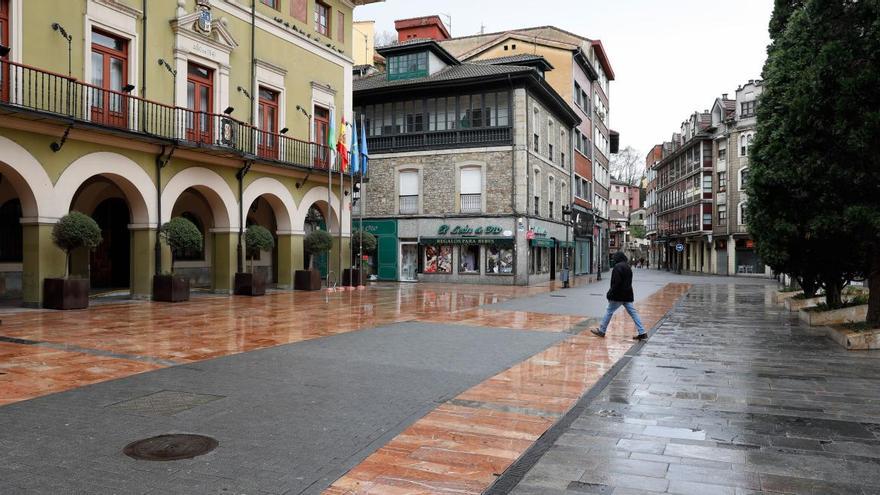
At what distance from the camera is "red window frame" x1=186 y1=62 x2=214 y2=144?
1845cm

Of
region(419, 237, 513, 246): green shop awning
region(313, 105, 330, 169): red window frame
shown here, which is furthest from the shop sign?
region(313, 105, 330, 169): red window frame

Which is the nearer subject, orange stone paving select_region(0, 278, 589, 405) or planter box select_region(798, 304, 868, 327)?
orange stone paving select_region(0, 278, 589, 405)

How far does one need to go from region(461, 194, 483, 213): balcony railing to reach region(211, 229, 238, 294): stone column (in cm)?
1372

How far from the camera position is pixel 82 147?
15391mm

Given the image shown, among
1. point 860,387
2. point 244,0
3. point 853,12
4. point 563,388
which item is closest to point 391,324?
point 563,388

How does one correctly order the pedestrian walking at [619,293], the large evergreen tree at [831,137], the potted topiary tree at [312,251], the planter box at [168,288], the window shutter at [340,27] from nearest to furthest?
the large evergreen tree at [831,137], the pedestrian walking at [619,293], the planter box at [168,288], the potted topiary tree at [312,251], the window shutter at [340,27]

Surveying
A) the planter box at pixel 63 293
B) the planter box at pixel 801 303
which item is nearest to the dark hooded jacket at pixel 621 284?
the planter box at pixel 801 303

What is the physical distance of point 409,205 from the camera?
107 ft

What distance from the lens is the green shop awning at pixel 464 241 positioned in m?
30.6

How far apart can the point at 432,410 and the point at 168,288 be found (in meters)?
13.1

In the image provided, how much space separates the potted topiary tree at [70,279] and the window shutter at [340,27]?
45.9ft

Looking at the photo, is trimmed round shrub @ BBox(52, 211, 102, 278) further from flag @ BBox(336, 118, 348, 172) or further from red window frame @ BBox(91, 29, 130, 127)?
flag @ BBox(336, 118, 348, 172)

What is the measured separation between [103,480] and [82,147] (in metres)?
13.7

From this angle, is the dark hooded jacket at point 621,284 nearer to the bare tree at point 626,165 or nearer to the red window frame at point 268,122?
the red window frame at point 268,122
